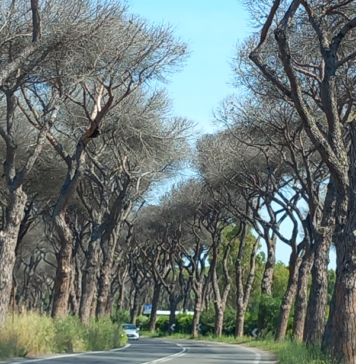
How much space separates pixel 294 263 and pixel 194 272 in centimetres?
2483

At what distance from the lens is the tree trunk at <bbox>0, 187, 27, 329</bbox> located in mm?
21656

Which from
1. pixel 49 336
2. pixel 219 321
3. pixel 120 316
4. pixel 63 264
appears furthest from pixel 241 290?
pixel 49 336

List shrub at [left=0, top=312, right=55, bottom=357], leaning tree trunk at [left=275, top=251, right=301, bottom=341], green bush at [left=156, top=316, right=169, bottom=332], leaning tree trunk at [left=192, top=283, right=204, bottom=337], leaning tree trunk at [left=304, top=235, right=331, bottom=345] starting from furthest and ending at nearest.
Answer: green bush at [left=156, top=316, right=169, bottom=332], leaning tree trunk at [left=192, top=283, right=204, bottom=337], leaning tree trunk at [left=275, top=251, right=301, bottom=341], leaning tree trunk at [left=304, top=235, right=331, bottom=345], shrub at [left=0, top=312, right=55, bottom=357]

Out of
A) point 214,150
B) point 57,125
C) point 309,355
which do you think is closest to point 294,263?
point 214,150

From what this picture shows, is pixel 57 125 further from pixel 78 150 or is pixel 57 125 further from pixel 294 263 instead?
pixel 294 263

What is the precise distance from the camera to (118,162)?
3359 cm

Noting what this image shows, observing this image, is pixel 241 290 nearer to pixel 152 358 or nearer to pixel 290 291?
pixel 290 291

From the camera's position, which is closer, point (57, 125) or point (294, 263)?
point (57, 125)

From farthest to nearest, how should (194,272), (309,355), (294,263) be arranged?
(194,272), (294,263), (309,355)

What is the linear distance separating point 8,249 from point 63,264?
4.37 meters

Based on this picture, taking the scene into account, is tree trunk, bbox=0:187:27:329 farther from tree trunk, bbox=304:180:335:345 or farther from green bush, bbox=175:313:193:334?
green bush, bbox=175:313:193:334

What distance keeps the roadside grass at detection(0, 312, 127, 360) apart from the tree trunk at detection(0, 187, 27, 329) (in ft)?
2.39

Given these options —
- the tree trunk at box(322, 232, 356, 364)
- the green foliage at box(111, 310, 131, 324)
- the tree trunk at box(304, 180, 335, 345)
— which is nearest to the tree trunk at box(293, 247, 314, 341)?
the tree trunk at box(304, 180, 335, 345)

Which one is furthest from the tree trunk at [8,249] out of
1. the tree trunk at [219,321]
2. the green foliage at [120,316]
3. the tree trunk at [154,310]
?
the tree trunk at [154,310]
